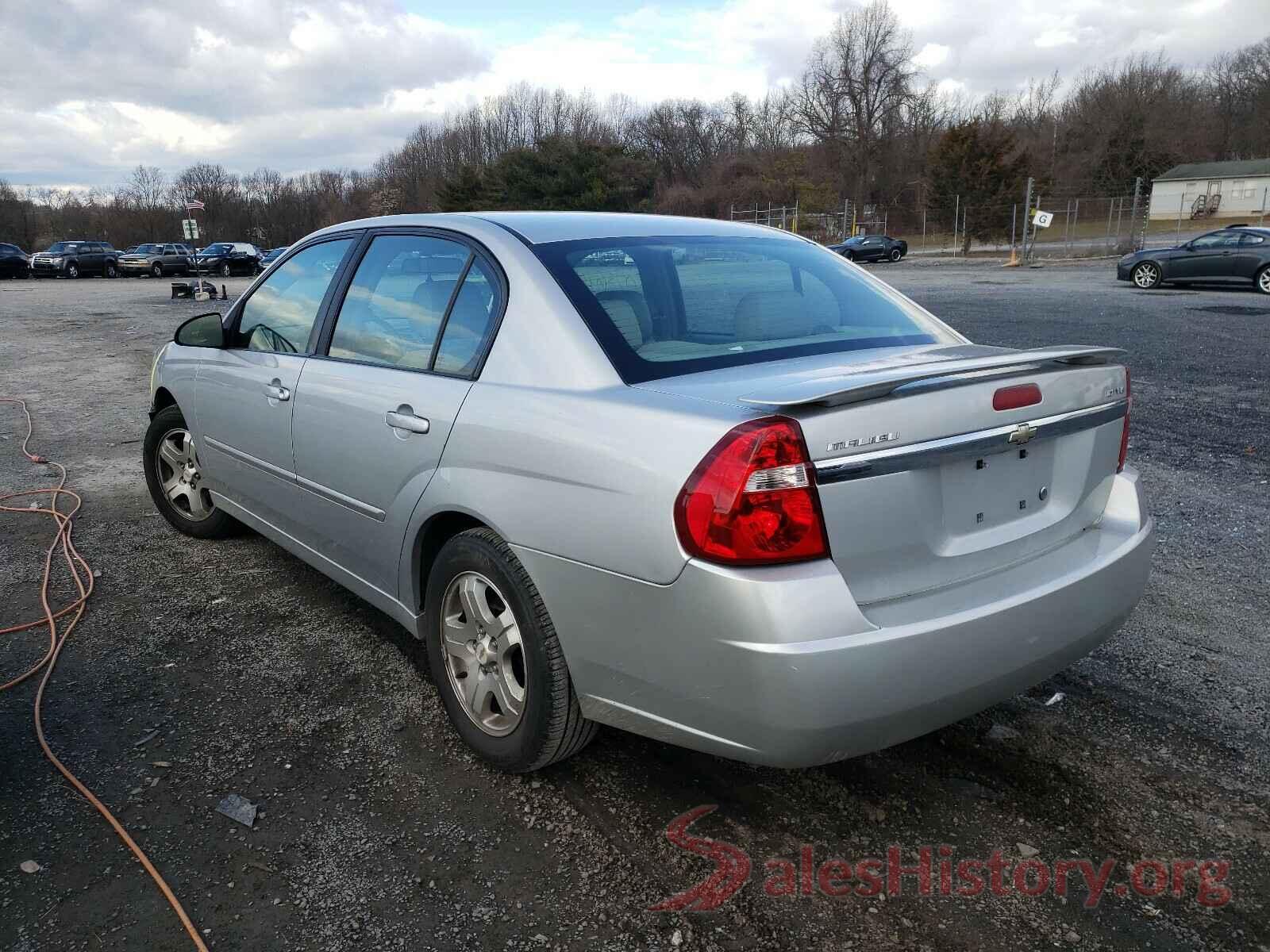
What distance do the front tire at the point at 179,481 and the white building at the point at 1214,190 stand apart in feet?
197

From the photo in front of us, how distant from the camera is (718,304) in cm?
307

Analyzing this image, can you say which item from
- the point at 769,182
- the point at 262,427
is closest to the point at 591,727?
the point at 262,427

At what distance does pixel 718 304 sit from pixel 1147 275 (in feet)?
73.0

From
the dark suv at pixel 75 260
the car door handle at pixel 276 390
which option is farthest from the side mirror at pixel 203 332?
the dark suv at pixel 75 260

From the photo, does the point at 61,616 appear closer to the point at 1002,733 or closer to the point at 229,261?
the point at 1002,733

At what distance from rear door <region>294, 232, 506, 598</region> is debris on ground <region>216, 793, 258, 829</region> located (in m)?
0.79

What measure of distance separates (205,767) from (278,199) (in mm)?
82952

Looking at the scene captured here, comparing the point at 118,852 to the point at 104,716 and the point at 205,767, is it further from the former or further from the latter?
the point at 104,716

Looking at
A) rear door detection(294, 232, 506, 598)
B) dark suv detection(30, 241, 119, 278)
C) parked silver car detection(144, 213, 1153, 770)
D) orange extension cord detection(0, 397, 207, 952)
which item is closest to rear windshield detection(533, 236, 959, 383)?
parked silver car detection(144, 213, 1153, 770)

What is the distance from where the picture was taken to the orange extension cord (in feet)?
7.97

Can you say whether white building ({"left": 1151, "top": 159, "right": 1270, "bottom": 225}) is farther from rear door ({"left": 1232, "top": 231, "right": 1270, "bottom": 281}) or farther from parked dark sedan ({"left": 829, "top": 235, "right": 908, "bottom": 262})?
rear door ({"left": 1232, "top": 231, "right": 1270, "bottom": 281})

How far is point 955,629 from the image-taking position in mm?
2203

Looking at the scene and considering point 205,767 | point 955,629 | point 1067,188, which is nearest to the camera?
point 955,629

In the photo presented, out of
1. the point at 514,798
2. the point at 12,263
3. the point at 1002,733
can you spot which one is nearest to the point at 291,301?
the point at 514,798
